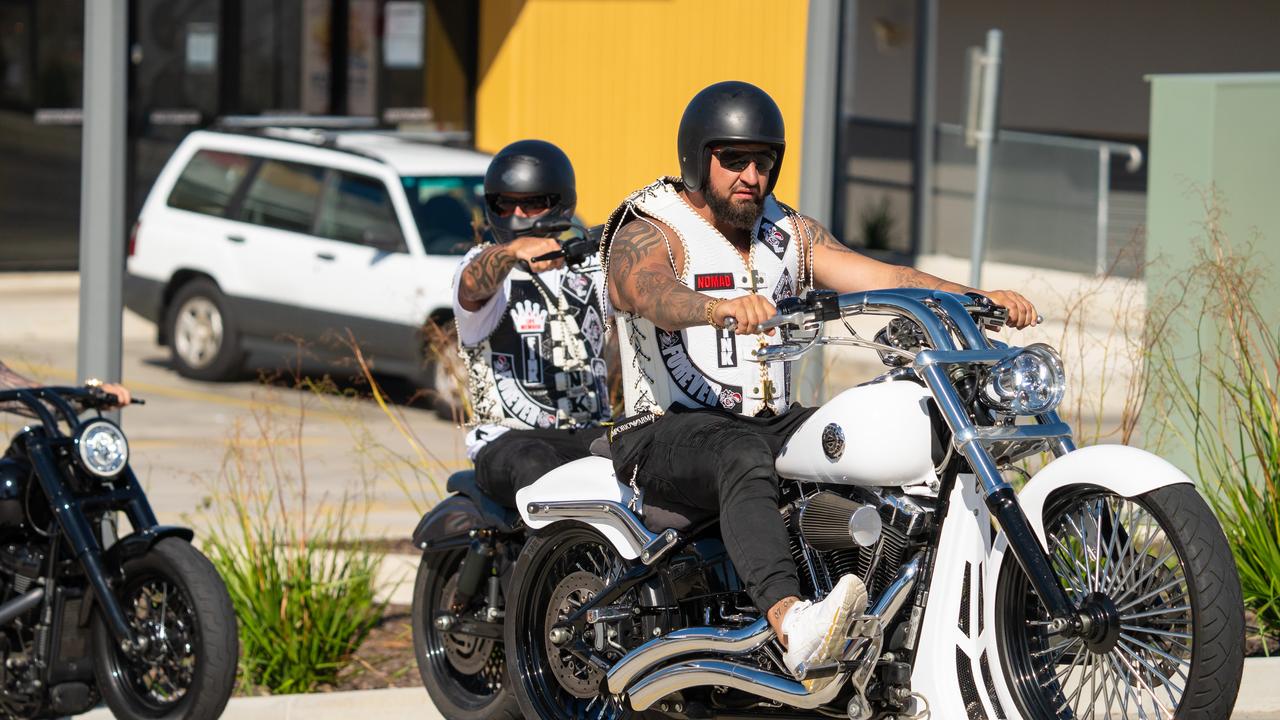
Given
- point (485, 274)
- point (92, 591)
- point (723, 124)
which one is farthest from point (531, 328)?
point (92, 591)

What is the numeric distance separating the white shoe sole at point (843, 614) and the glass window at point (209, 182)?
1039 cm

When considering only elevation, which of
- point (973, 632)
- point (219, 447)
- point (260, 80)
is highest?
point (260, 80)

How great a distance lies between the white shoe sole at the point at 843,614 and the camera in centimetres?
421

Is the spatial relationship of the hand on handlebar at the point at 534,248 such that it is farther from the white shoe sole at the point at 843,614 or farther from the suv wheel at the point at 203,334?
the suv wheel at the point at 203,334

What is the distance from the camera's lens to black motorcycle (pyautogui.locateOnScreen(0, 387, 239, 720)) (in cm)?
543

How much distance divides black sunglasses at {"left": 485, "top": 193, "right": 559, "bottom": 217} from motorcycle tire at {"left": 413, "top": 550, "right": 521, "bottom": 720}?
1.07 m

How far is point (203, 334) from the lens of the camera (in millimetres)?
13969

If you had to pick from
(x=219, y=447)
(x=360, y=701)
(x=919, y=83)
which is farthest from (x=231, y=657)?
(x=919, y=83)

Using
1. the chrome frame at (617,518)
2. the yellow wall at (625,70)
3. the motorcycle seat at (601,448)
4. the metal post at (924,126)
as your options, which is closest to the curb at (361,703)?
the chrome frame at (617,518)

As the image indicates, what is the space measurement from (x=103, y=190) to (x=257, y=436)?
339 centimetres

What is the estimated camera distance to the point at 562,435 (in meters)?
5.73

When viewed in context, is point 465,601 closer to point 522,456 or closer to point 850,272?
point 522,456

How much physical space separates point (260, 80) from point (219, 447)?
10.8 meters

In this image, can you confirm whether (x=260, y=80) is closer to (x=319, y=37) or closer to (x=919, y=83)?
(x=319, y=37)
